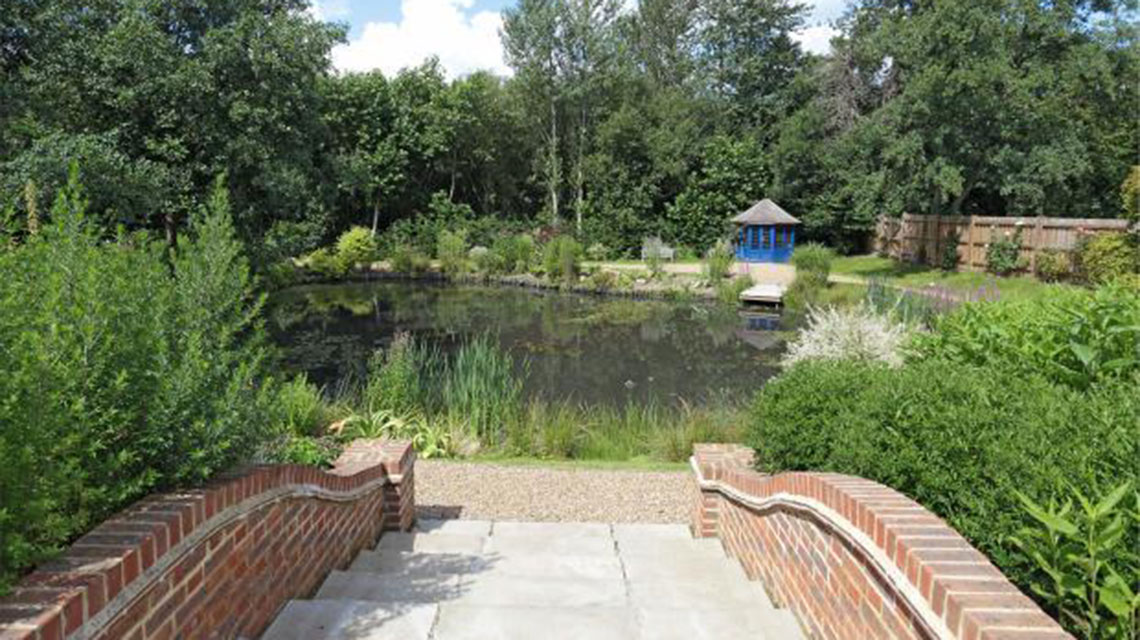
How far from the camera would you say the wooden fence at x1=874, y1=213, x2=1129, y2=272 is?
16.7m

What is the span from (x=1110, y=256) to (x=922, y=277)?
5.22m

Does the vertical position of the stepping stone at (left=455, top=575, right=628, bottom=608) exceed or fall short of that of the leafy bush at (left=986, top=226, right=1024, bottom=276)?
it falls short

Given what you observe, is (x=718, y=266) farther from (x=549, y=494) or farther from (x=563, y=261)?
(x=549, y=494)

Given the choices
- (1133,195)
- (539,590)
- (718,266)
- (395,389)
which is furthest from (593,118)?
(539,590)

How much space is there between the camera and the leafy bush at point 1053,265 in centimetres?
1667

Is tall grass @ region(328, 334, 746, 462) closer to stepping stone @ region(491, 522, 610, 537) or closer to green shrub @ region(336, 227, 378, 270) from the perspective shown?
stepping stone @ region(491, 522, 610, 537)

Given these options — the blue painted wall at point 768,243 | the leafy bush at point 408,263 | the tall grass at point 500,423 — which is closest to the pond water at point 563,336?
the tall grass at point 500,423

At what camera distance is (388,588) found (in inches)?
136

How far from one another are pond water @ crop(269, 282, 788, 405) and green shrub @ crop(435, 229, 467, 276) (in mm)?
2424

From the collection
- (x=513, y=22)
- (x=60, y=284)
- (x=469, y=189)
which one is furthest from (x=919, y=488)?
(x=469, y=189)

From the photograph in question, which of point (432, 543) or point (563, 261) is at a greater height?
point (563, 261)

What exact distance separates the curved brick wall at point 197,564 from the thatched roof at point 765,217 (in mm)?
21735

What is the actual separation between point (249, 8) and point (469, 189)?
852 inches

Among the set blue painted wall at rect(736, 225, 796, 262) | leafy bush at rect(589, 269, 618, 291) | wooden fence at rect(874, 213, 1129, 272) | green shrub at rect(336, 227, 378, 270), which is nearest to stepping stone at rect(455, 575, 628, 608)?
wooden fence at rect(874, 213, 1129, 272)
